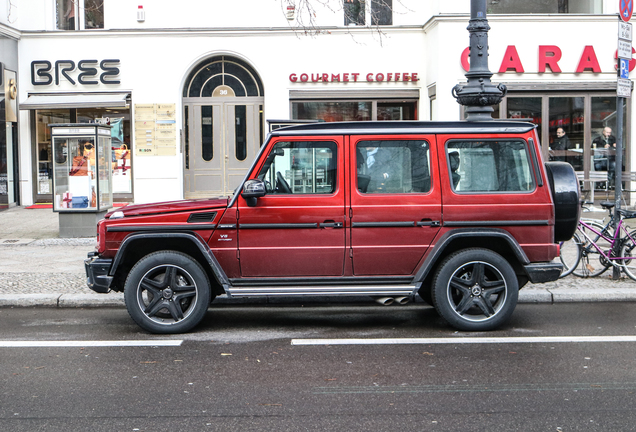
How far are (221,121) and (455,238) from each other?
525 inches

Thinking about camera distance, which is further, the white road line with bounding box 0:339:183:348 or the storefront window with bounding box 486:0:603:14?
the storefront window with bounding box 486:0:603:14

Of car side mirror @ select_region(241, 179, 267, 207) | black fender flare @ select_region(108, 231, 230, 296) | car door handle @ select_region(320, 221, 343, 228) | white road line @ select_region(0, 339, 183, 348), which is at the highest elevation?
car side mirror @ select_region(241, 179, 267, 207)

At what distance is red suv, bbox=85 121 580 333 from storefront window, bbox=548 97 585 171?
11721mm

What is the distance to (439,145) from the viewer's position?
20.5 ft

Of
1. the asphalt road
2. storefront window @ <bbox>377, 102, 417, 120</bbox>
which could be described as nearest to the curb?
the asphalt road

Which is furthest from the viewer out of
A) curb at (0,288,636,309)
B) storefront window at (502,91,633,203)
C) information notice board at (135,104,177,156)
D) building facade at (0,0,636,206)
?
information notice board at (135,104,177,156)

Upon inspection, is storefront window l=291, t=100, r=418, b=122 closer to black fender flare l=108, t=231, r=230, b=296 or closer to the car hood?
the car hood

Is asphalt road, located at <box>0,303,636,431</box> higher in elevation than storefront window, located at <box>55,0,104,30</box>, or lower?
lower

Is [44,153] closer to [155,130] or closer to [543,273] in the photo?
[155,130]

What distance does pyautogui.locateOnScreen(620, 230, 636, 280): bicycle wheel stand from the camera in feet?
27.5

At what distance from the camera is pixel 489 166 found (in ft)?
20.5

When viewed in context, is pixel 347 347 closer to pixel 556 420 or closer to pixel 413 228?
pixel 413 228

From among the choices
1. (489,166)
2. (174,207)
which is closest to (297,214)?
(174,207)

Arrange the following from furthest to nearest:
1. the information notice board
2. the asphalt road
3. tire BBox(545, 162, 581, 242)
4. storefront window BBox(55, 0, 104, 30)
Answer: storefront window BBox(55, 0, 104, 30), the information notice board, tire BBox(545, 162, 581, 242), the asphalt road
